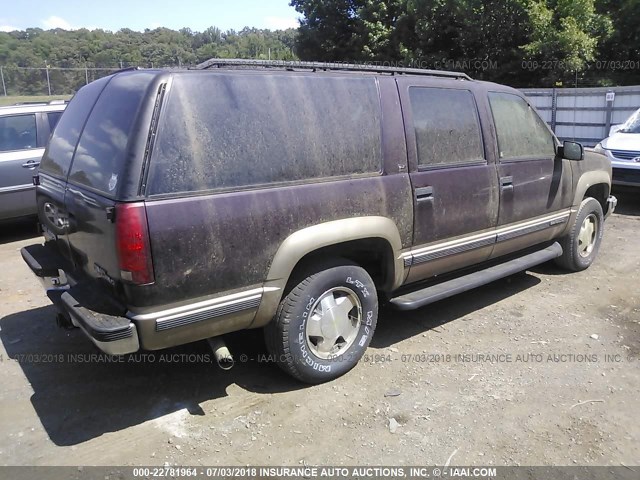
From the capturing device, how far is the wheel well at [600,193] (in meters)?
5.74

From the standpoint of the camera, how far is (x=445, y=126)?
13.4 feet

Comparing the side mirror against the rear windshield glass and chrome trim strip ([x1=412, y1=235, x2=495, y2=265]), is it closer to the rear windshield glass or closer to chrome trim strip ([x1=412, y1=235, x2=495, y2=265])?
chrome trim strip ([x1=412, y1=235, x2=495, y2=265])

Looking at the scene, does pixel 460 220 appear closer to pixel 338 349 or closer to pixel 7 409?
pixel 338 349

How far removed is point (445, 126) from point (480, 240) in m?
0.94

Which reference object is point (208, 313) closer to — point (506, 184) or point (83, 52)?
point (506, 184)

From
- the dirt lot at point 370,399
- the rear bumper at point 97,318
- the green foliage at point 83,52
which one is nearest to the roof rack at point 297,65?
the rear bumper at point 97,318

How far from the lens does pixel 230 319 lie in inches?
121

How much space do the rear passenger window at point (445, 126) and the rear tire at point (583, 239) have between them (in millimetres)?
1852

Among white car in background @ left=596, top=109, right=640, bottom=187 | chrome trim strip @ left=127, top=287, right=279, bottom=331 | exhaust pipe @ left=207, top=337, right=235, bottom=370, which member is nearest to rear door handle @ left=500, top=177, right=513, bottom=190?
chrome trim strip @ left=127, top=287, right=279, bottom=331

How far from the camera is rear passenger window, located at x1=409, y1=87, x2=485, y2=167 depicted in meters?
3.91

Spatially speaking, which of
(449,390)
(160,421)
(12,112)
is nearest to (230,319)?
(160,421)

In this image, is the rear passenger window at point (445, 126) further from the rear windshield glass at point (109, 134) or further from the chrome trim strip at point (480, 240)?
the rear windshield glass at point (109, 134)

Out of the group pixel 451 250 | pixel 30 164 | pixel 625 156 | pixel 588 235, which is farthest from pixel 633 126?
pixel 30 164

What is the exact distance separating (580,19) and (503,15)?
2.50 m
